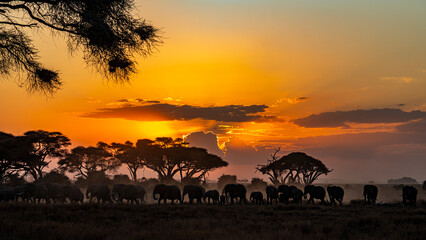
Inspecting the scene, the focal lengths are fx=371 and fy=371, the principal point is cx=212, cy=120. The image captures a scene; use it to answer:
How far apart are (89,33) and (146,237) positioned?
21.6ft

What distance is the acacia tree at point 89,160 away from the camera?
5588 centimetres

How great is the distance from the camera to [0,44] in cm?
1216

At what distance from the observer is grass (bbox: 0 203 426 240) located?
38.0 ft

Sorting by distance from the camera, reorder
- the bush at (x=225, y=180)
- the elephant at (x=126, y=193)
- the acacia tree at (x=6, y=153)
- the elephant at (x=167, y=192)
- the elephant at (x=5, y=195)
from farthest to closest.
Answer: the bush at (x=225, y=180), the acacia tree at (x=6, y=153), the elephant at (x=167, y=192), the elephant at (x=126, y=193), the elephant at (x=5, y=195)

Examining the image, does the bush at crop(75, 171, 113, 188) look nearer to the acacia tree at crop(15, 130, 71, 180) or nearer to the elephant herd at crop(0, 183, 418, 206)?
the acacia tree at crop(15, 130, 71, 180)

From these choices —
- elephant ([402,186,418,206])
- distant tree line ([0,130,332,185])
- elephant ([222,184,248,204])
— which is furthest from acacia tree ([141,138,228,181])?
elephant ([402,186,418,206])

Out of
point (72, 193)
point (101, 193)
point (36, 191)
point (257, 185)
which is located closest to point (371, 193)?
point (101, 193)

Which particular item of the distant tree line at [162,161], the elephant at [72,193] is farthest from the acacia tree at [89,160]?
the elephant at [72,193]

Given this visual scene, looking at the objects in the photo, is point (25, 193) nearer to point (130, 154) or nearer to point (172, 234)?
point (172, 234)

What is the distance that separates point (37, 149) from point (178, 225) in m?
39.6

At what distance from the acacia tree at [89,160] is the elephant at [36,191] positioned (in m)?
25.7

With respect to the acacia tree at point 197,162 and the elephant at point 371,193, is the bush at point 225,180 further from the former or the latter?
the elephant at point 371,193

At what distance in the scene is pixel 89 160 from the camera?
192ft

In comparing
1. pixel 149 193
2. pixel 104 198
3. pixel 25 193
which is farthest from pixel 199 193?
pixel 149 193
